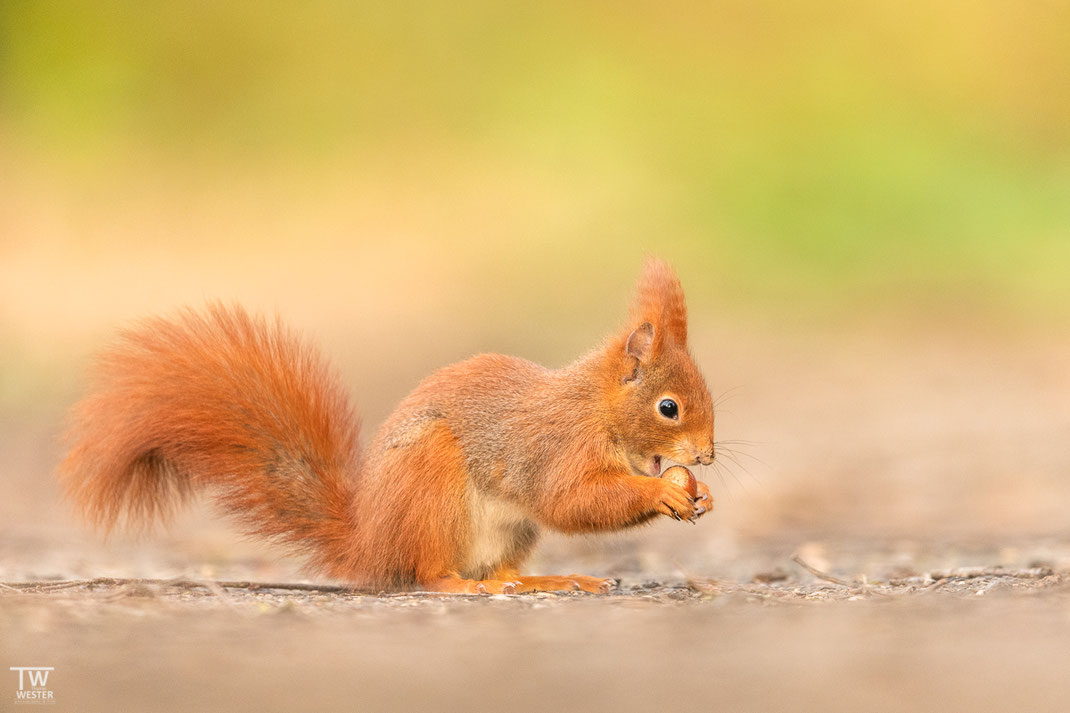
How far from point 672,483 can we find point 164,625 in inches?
54.0

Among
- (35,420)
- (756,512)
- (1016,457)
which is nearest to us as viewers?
(756,512)

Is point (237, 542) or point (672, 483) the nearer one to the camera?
point (672, 483)

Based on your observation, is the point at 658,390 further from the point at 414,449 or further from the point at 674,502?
the point at 414,449

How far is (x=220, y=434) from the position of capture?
3861mm

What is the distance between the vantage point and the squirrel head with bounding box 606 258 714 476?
12.4 feet

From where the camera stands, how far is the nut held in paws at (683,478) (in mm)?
3681

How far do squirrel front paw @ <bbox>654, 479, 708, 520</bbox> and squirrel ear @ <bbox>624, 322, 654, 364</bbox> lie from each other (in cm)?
39

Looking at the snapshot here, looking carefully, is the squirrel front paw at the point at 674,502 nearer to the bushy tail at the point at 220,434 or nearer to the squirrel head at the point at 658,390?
the squirrel head at the point at 658,390

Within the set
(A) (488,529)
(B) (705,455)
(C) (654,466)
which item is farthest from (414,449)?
(B) (705,455)

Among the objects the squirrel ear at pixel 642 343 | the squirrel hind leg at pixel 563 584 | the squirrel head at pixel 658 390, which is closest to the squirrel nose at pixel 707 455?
the squirrel head at pixel 658 390

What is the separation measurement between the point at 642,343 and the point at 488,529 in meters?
0.66

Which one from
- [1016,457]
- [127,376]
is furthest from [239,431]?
[1016,457]

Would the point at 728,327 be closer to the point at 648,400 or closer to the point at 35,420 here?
the point at 35,420

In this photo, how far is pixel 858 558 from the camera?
4801 millimetres
